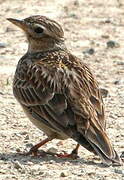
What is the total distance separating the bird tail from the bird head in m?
1.97

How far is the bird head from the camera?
11.7 meters

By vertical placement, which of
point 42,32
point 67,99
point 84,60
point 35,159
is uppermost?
point 42,32

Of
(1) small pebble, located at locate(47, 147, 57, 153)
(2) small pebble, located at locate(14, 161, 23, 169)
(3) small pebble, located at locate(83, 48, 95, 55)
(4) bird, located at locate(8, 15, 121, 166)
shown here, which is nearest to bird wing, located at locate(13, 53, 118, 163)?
(4) bird, located at locate(8, 15, 121, 166)

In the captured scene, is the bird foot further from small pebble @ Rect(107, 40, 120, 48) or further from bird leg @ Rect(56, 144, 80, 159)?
small pebble @ Rect(107, 40, 120, 48)

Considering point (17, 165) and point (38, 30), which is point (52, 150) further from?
point (38, 30)

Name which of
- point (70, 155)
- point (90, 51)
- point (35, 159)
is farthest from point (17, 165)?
point (90, 51)

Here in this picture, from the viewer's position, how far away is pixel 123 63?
52.2 ft

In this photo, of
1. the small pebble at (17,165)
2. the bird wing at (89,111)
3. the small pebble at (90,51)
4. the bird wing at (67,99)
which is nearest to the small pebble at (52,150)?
the bird wing at (67,99)

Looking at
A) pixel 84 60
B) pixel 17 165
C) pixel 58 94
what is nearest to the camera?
pixel 17 165

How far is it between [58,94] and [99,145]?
88 centimetres

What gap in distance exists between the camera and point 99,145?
10.1 metres

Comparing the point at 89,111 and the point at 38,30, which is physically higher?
the point at 38,30

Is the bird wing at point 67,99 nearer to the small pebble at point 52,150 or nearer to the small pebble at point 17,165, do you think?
the small pebble at point 52,150

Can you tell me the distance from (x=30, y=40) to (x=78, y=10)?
799 cm
